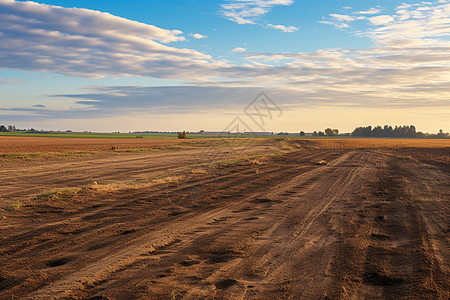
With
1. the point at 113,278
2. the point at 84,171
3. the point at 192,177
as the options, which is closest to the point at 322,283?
the point at 113,278

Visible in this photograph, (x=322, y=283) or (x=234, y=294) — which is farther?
(x=322, y=283)

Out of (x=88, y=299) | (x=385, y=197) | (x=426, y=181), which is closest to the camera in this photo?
(x=88, y=299)

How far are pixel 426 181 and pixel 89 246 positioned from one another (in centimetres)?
1510

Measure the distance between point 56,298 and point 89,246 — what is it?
2191mm

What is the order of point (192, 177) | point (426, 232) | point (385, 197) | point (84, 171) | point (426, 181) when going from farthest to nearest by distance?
1. point (84, 171)
2. point (192, 177)
3. point (426, 181)
4. point (385, 197)
5. point (426, 232)

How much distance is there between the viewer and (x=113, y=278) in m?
4.89

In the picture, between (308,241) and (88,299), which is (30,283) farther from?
(308,241)

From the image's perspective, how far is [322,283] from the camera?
4703 mm

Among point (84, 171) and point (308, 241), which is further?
point (84, 171)

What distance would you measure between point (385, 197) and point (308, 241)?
20.4ft

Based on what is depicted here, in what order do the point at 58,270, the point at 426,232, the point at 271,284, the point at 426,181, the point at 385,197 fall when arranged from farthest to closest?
the point at 426,181, the point at 385,197, the point at 426,232, the point at 58,270, the point at 271,284

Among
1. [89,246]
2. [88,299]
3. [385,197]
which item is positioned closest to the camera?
[88,299]

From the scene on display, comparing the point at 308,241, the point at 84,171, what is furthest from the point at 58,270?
the point at 84,171

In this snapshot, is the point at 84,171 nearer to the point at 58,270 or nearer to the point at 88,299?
the point at 58,270
